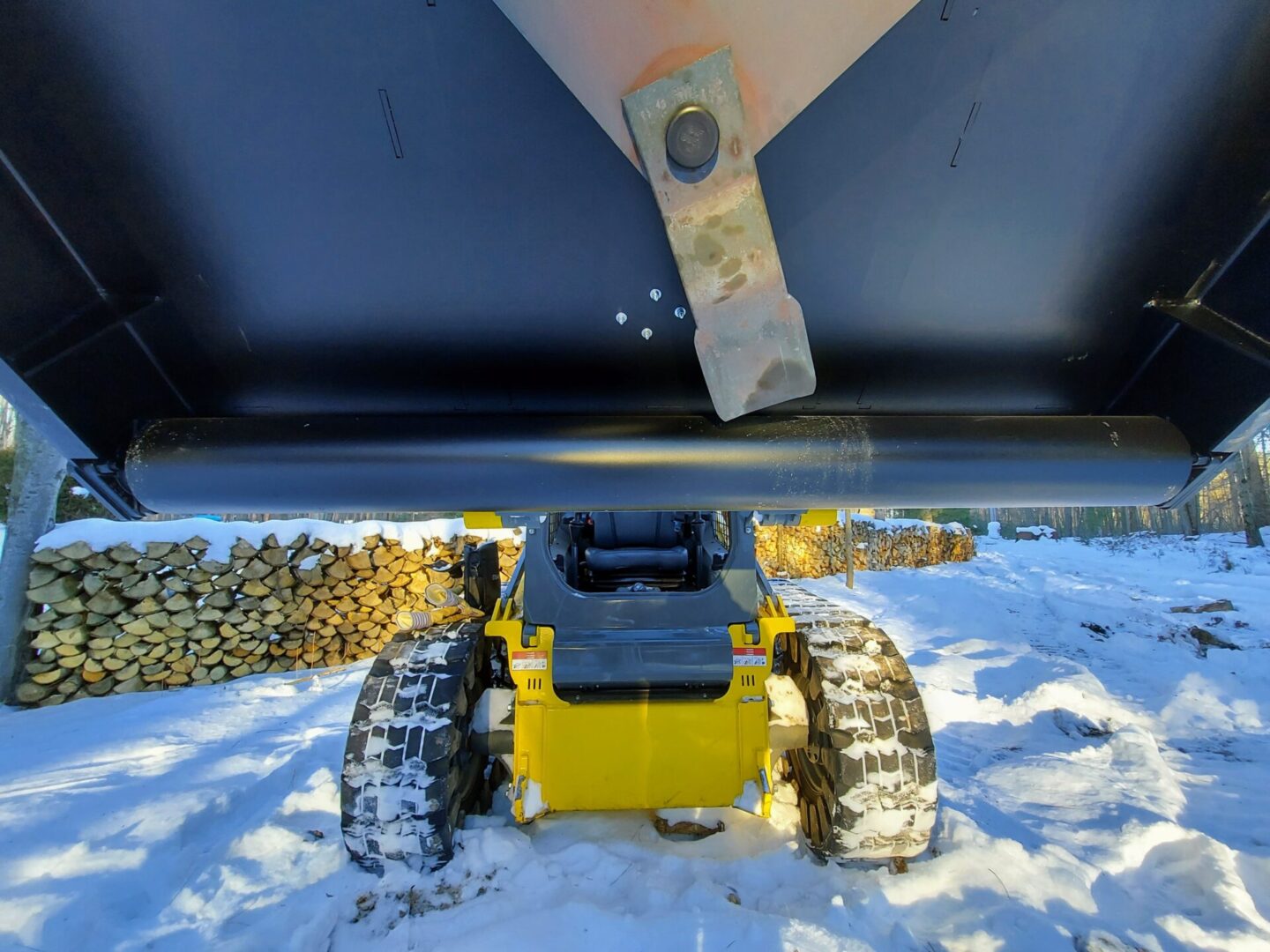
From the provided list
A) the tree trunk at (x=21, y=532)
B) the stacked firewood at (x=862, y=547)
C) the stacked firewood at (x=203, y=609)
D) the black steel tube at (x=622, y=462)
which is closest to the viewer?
the black steel tube at (x=622, y=462)

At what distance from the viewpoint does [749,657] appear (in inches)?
85.4

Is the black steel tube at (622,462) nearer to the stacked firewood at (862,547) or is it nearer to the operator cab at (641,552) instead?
the operator cab at (641,552)

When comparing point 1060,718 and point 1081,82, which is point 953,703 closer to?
point 1060,718

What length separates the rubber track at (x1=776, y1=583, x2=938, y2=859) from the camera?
2094mm

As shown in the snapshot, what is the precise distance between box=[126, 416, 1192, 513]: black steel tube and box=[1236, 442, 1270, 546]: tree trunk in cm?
1487

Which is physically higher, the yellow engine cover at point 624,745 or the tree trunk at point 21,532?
the tree trunk at point 21,532

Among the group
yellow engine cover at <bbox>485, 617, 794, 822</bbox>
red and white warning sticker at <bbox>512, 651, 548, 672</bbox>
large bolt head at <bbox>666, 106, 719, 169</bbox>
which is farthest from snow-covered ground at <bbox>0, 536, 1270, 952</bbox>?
large bolt head at <bbox>666, 106, 719, 169</bbox>

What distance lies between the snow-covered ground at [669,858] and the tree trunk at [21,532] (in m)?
1.42

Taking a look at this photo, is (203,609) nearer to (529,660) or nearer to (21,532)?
(21,532)

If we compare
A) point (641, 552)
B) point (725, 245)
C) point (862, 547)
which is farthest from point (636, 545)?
point (862, 547)

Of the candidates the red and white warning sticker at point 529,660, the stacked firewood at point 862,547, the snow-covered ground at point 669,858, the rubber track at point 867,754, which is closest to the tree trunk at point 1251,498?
the stacked firewood at point 862,547

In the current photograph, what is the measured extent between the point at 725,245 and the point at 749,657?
1660 millimetres

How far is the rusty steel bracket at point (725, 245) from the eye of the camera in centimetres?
83

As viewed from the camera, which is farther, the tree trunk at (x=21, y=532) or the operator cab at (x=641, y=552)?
the tree trunk at (x=21, y=532)
